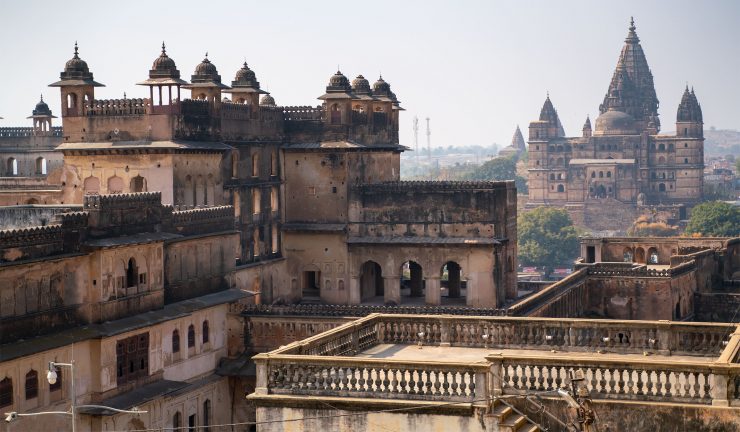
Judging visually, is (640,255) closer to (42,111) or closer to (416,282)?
(416,282)

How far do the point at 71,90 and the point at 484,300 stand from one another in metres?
16.7

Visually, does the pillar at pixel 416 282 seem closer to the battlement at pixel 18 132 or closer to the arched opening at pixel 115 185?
the arched opening at pixel 115 185

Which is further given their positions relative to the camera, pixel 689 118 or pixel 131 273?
pixel 689 118

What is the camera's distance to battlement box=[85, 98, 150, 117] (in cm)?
4412

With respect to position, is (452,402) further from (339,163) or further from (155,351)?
(339,163)

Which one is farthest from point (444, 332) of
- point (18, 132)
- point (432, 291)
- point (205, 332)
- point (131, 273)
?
point (18, 132)

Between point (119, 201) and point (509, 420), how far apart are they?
2168 cm

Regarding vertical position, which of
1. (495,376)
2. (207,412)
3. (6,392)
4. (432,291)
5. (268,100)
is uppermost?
(268,100)

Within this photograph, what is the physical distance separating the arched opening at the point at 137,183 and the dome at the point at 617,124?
120060 millimetres

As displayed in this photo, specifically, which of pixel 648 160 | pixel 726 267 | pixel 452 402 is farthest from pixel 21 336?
pixel 648 160

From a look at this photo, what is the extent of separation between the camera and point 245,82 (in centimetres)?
5125

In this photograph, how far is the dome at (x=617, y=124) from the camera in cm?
15850

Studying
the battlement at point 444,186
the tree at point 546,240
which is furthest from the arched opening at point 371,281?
the tree at point 546,240

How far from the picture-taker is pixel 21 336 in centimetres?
3034
